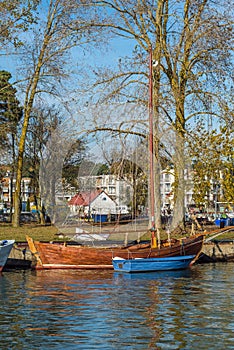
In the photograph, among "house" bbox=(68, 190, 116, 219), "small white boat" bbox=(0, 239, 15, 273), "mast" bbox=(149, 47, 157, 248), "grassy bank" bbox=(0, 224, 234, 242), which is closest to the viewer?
"small white boat" bbox=(0, 239, 15, 273)

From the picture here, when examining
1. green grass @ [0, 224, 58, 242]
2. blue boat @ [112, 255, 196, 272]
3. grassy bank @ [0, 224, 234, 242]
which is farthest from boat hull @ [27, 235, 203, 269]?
green grass @ [0, 224, 58, 242]

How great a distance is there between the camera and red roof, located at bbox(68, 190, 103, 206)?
32.4 metres

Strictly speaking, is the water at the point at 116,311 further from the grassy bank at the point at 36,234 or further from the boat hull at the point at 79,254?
the grassy bank at the point at 36,234

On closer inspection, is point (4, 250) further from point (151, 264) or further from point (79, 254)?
point (151, 264)

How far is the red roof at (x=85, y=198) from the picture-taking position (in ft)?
106

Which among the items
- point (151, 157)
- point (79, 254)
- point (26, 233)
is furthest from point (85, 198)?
point (26, 233)

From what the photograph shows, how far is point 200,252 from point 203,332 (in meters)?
15.8

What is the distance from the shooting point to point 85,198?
3278cm

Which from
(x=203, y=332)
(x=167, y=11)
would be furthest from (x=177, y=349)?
(x=167, y=11)

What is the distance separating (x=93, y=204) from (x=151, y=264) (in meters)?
5.04

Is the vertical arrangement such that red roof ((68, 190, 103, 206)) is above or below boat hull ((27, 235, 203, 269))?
above

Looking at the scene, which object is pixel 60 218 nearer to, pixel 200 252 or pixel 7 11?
pixel 200 252

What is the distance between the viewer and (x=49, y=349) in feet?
48.9

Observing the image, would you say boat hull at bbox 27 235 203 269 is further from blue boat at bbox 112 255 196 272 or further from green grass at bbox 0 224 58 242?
green grass at bbox 0 224 58 242
